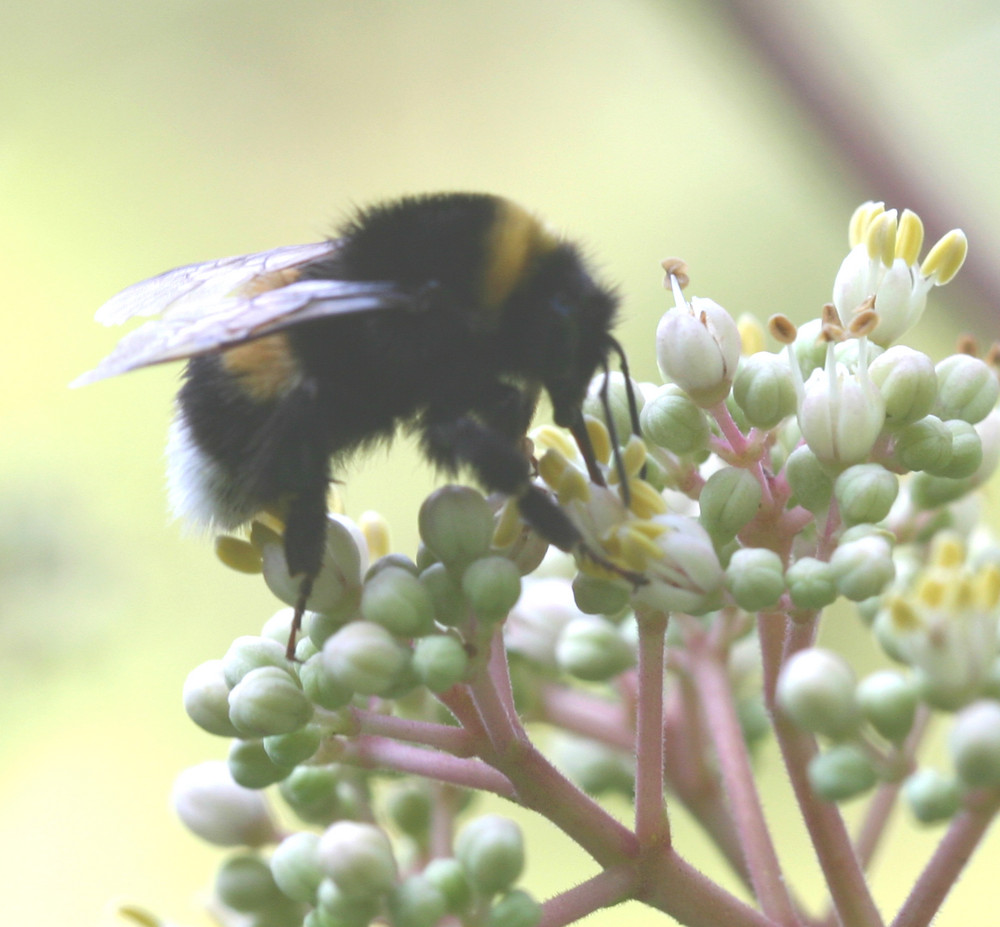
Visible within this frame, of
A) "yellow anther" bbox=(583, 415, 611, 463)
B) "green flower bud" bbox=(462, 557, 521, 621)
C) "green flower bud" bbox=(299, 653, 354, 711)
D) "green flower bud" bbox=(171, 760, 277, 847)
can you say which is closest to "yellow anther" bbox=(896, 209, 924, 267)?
"yellow anther" bbox=(583, 415, 611, 463)

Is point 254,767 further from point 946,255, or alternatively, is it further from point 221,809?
point 946,255

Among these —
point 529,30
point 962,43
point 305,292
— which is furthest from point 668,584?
point 529,30

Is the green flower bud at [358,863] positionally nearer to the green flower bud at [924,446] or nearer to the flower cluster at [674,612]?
the flower cluster at [674,612]

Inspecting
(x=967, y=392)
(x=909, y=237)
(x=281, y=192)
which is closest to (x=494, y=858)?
(x=967, y=392)

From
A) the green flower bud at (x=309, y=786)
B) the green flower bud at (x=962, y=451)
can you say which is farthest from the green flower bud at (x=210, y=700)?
the green flower bud at (x=962, y=451)

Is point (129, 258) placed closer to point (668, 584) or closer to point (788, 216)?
point (788, 216)
